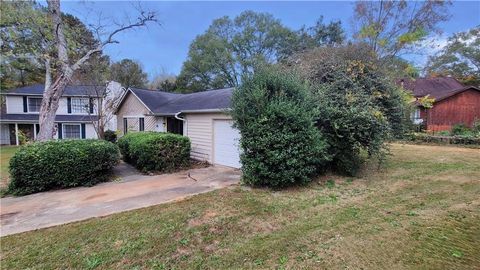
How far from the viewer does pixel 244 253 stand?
3.52m

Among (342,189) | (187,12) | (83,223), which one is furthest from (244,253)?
(187,12)

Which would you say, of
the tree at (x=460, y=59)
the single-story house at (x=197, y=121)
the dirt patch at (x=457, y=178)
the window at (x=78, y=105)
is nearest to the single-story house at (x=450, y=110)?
the tree at (x=460, y=59)

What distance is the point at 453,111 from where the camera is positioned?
68.2 feet

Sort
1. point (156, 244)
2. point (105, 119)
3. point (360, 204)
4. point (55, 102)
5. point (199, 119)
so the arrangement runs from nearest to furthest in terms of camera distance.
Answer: point (156, 244), point (360, 204), point (55, 102), point (199, 119), point (105, 119)

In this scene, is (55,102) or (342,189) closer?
(342,189)

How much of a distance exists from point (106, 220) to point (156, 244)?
1593 mm

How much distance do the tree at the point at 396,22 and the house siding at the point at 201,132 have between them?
13.3 metres

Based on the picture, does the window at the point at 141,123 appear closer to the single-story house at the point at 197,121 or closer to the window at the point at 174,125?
the single-story house at the point at 197,121

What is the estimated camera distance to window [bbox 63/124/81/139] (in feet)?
76.0

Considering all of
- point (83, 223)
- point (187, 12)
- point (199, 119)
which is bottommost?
point (83, 223)

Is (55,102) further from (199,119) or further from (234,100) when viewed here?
(234,100)

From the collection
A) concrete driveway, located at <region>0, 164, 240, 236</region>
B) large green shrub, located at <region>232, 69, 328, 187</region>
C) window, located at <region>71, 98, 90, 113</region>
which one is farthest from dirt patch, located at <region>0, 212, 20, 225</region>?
window, located at <region>71, 98, 90, 113</region>

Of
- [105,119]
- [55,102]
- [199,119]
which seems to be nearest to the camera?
[55,102]

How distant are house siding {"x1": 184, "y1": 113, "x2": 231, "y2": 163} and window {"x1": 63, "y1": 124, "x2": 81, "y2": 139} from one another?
16967 millimetres
